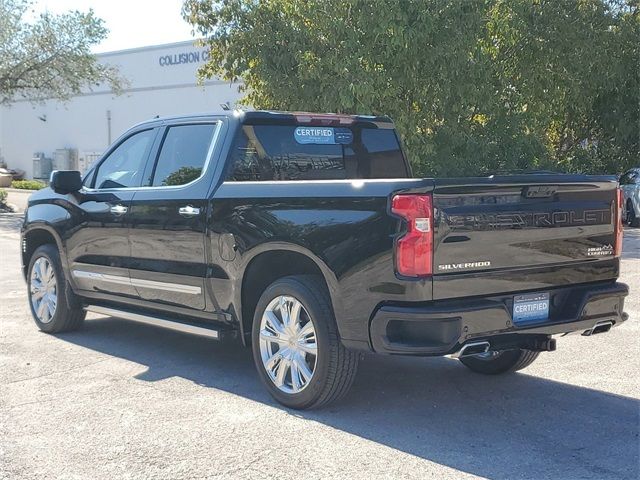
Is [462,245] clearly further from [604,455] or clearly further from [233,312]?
[233,312]

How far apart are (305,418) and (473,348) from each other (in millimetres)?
1170

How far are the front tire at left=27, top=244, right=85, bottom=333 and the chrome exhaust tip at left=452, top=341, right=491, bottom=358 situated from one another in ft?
13.6

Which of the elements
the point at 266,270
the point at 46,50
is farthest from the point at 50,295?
the point at 46,50

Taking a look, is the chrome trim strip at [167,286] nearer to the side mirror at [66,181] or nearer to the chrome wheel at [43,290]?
the side mirror at [66,181]

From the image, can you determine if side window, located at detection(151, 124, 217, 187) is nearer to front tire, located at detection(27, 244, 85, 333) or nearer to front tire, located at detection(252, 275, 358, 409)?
front tire, located at detection(252, 275, 358, 409)

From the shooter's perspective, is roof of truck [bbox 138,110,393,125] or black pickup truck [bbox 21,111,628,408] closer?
black pickup truck [bbox 21,111,628,408]

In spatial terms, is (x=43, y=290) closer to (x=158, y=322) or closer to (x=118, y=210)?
(x=118, y=210)

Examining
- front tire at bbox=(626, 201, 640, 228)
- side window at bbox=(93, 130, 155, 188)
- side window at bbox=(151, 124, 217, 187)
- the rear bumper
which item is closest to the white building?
front tire at bbox=(626, 201, 640, 228)

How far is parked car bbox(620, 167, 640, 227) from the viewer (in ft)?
59.2

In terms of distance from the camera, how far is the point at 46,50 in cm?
2450

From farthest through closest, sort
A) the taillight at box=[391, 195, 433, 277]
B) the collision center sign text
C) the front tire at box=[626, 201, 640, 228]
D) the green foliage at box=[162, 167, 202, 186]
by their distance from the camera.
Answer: the collision center sign text < the front tire at box=[626, 201, 640, 228] < the green foliage at box=[162, 167, 202, 186] < the taillight at box=[391, 195, 433, 277]

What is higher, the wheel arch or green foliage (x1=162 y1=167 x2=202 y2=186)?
green foliage (x1=162 y1=167 x2=202 y2=186)

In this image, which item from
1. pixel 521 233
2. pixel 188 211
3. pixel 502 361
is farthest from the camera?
pixel 502 361

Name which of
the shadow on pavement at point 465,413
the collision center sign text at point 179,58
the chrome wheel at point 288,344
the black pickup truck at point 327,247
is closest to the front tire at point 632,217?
the black pickup truck at point 327,247
